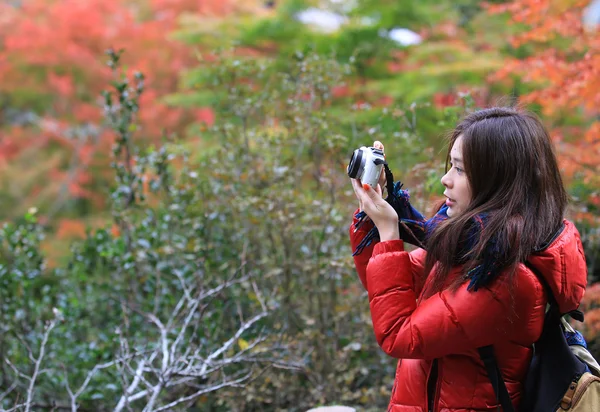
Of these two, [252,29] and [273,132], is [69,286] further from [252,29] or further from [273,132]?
[252,29]

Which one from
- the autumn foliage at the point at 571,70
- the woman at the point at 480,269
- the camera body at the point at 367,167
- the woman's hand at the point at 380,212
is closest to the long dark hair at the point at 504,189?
the woman at the point at 480,269

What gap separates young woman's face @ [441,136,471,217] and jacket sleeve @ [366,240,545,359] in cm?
24

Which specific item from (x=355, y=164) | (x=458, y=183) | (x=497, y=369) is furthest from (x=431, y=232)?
(x=497, y=369)

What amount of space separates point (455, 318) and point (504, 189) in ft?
1.17

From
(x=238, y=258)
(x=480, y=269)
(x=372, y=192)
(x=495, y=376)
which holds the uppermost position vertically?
(x=372, y=192)

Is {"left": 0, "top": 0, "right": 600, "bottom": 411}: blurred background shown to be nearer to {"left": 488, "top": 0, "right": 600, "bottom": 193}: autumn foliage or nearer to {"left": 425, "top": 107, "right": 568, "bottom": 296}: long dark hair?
{"left": 488, "top": 0, "right": 600, "bottom": 193}: autumn foliage

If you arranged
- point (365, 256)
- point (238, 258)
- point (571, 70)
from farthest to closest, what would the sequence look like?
Answer: point (571, 70)
point (238, 258)
point (365, 256)

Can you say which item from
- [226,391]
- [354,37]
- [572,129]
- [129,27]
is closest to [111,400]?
[226,391]

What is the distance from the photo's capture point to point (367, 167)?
5.45 ft

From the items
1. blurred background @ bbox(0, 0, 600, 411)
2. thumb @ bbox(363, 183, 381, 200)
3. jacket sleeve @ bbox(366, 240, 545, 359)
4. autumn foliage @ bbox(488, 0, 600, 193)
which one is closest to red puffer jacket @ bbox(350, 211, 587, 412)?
jacket sleeve @ bbox(366, 240, 545, 359)

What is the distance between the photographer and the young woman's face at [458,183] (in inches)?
63.7

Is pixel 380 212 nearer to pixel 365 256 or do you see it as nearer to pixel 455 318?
pixel 365 256

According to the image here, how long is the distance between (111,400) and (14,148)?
8.87m

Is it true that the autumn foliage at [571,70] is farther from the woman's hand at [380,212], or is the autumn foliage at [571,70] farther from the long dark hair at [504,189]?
the woman's hand at [380,212]
